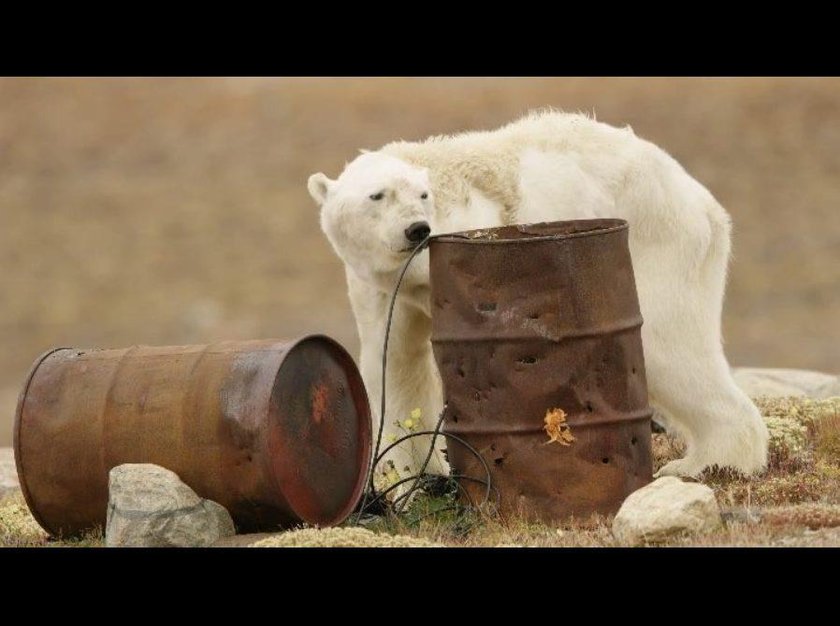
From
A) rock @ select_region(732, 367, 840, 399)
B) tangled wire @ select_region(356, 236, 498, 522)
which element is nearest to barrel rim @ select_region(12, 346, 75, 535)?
tangled wire @ select_region(356, 236, 498, 522)

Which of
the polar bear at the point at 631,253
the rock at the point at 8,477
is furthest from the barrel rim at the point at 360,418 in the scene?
the rock at the point at 8,477

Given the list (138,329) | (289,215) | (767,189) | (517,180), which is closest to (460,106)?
(289,215)

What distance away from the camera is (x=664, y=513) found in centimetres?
777

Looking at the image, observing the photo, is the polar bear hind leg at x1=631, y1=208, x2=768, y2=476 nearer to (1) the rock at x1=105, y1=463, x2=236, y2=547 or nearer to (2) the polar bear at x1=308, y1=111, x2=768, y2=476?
(2) the polar bear at x1=308, y1=111, x2=768, y2=476

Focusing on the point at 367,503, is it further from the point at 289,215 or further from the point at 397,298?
the point at 289,215

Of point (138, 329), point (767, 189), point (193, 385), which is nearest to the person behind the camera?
point (193, 385)

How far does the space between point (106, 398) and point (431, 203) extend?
2244 mm

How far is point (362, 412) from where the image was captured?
29.6 feet

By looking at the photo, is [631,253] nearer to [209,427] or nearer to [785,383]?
[209,427]

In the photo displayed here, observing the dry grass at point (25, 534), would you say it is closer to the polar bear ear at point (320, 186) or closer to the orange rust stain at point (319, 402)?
the orange rust stain at point (319, 402)

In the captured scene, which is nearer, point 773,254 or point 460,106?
point 773,254

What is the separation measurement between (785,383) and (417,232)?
7043 millimetres

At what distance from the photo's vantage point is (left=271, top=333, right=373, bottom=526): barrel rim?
27.7 ft

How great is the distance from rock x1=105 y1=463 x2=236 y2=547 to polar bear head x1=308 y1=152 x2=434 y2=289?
1.78m
